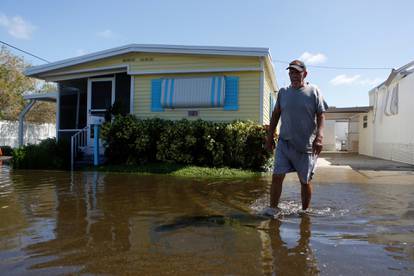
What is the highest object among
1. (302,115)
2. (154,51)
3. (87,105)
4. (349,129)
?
(154,51)

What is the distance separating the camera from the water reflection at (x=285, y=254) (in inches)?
105

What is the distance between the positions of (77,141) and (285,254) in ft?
35.0

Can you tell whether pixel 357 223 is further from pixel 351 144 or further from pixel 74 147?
pixel 351 144

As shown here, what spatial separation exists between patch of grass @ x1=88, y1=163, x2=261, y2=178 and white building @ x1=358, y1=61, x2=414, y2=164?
8105 mm

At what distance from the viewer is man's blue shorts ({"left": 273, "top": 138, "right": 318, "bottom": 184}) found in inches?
177

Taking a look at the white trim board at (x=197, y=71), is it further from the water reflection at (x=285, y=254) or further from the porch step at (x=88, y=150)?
the water reflection at (x=285, y=254)

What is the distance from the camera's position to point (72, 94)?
1559 cm

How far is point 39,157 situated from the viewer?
1112 centimetres

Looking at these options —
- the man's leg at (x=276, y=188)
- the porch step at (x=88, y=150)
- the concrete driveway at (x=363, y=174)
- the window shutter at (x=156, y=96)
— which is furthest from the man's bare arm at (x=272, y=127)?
the porch step at (x=88, y=150)

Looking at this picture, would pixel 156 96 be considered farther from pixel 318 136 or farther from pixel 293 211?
pixel 318 136

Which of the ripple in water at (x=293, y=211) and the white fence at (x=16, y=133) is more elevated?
the white fence at (x=16, y=133)

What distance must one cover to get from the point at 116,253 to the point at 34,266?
1.86 feet

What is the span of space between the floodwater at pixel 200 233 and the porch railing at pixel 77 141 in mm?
5209

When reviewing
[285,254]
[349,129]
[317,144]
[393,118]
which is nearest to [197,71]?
[317,144]
